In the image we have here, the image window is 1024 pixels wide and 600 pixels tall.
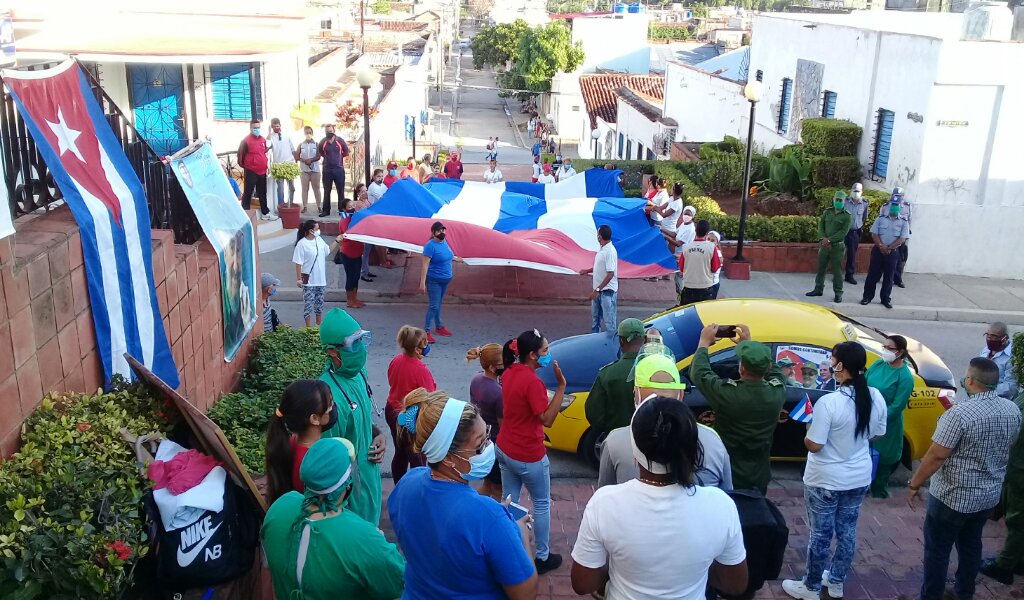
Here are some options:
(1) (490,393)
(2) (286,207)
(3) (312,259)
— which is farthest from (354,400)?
(2) (286,207)

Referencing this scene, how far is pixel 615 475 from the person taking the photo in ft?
14.5

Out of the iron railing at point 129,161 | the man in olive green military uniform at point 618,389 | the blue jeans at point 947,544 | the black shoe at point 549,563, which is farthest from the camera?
the black shoe at point 549,563

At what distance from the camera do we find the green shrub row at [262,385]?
6002 millimetres

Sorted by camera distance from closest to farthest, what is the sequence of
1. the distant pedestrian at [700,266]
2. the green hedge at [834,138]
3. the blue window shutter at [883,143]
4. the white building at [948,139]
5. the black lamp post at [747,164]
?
the distant pedestrian at [700,266]
the black lamp post at [747,164]
the white building at [948,139]
the blue window shutter at [883,143]
the green hedge at [834,138]

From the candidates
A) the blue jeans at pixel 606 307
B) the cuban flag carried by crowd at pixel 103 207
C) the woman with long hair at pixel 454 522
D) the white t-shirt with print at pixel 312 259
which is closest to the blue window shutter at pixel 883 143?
the blue jeans at pixel 606 307

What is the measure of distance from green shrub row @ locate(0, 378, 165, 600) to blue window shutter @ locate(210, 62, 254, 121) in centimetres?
1370

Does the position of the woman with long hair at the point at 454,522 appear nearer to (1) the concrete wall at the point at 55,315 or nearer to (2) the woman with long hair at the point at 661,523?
(2) the woman with long hair at the point at 661,523

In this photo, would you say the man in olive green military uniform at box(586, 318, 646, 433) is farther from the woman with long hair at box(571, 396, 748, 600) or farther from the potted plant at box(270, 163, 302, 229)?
the potted plant at box(270, 163, 302, 229)

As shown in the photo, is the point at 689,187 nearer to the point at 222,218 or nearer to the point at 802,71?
the point at 802,71

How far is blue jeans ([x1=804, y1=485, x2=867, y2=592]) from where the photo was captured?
5.51 metres

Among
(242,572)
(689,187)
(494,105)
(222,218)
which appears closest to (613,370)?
(242,572)

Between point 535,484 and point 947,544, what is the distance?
2.63 metres

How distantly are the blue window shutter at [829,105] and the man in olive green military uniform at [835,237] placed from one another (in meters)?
6.62

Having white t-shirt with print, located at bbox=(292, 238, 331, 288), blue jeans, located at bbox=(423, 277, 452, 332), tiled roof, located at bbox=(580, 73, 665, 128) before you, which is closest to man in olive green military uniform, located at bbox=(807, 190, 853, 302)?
blue jeans, located at bbox=(423, 277, 452, 332)
